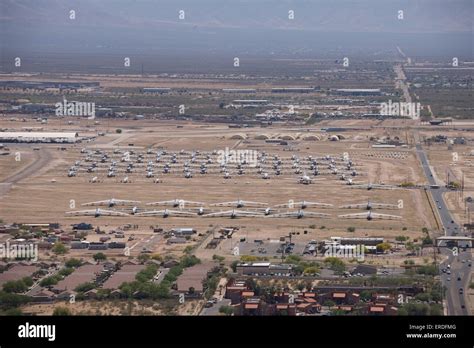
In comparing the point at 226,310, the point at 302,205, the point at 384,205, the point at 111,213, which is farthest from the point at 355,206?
the point at 226,310

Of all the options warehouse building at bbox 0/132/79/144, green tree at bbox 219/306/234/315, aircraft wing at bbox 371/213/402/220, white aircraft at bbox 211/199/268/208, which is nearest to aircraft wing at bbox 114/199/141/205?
white aircraft at bbox 211/199/268/208

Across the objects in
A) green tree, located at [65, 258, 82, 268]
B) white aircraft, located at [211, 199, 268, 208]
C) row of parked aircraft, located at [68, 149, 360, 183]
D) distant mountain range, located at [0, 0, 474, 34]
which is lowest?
green tree, located at [65, 258, 82, 268]

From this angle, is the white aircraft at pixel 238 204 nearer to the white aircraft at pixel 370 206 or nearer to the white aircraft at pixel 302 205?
the white aircraft at pixel 302 205

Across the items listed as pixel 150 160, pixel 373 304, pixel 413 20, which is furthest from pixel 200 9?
pixel 373 304

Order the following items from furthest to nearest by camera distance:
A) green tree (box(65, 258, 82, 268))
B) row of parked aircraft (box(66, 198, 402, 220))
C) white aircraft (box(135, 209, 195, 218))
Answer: white aircraft (box(135, 209, 195, 218)), row of parked aircraft (box(66, 198, 402, 220)), green tree (box(65, 258, 82, 268))

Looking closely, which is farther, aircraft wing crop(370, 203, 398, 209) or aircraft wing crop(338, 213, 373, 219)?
aircraft wing crop(370, 203, 398, 209)

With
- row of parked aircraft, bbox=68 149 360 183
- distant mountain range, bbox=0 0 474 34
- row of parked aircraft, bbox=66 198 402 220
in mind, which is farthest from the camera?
distant mountain range, bbox=0 0 474 34

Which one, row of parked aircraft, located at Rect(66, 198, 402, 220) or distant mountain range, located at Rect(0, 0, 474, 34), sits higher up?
distant mountain range, located at Rect(0, 0, 474, 34)

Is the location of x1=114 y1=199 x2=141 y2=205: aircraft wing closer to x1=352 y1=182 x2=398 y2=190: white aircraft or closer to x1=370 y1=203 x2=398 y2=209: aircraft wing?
x1=370 y1=203 x2=398 y2=209: aircraft wing

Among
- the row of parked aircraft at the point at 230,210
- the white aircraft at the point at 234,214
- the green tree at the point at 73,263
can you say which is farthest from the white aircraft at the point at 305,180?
the green tree at the point at 73,263

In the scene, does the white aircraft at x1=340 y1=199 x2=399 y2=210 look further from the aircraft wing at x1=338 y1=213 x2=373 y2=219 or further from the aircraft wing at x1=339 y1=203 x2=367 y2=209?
the aircraft wing at x1=338 y1=213 x2=373 y2=219
